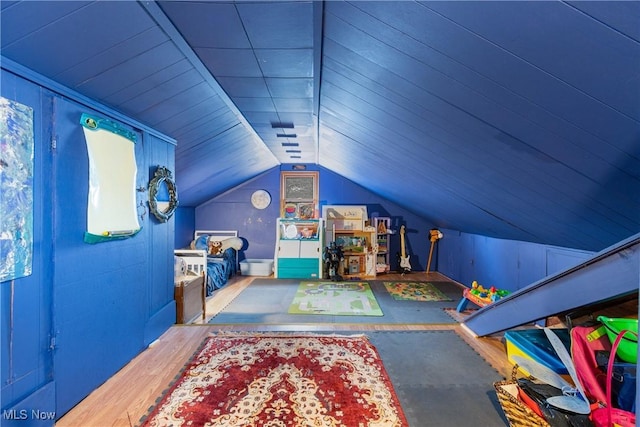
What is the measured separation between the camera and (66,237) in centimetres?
180

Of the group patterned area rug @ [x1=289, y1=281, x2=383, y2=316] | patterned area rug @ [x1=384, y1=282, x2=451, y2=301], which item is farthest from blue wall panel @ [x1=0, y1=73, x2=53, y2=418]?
patterned area rug @ [x1=384, y1=282, x2=451, y2=301]

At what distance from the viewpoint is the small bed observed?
4.57 metres

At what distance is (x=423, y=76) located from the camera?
5.24 ft

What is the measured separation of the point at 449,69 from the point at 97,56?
6.21 ft

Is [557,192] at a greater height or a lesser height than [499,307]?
greater

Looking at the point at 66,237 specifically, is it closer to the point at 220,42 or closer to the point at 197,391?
the point at 197,391

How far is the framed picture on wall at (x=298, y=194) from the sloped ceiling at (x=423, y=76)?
13.8ft

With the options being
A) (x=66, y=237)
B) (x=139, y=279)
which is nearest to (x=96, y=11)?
(x=66, y=237)

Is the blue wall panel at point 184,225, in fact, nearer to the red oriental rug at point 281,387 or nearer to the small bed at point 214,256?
the small bed at point 214,256

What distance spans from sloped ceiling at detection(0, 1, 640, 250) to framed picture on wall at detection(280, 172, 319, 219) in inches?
165

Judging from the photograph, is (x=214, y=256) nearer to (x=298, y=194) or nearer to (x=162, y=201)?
(x=298, y=194)

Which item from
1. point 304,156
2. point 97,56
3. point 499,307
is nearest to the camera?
point 97,56

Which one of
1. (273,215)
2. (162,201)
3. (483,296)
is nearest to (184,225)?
(273,215)

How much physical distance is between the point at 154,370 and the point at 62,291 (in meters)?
0.94
